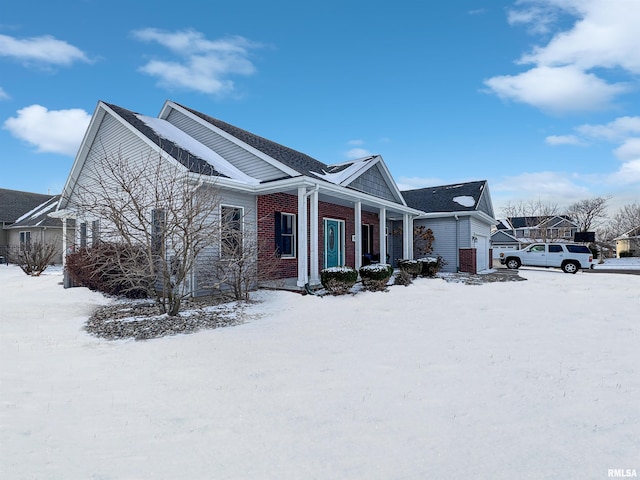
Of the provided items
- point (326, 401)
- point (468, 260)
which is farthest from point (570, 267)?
point (326, 401)

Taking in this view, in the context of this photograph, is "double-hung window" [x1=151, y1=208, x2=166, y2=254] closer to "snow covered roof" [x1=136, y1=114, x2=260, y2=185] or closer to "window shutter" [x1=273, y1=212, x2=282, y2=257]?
"snow covered roof" [x1=136, y1=114, x2=260, y2=185]

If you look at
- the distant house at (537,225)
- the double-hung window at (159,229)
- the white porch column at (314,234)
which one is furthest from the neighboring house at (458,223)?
the distant house at (537,225)

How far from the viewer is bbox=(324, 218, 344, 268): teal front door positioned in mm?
14047

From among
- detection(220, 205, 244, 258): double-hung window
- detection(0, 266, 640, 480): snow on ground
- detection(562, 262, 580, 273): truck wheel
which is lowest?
detection(0, 266, 640, 480): snow on ground

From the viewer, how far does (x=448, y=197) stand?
20688mm

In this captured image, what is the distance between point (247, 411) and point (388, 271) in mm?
8696

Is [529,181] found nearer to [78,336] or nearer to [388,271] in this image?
[388,271]

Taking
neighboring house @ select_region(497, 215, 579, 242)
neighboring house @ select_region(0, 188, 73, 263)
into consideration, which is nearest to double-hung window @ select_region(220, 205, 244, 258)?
neighboring house @ select_region(0, 188, 73, 263)

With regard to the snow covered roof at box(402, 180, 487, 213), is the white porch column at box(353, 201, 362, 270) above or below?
below

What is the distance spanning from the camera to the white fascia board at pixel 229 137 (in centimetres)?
1109

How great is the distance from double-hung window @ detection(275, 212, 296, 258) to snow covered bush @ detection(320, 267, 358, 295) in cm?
229

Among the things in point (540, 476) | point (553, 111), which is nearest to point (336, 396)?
point (540, 476)

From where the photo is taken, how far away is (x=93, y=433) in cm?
292

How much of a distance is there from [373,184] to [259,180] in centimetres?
559
